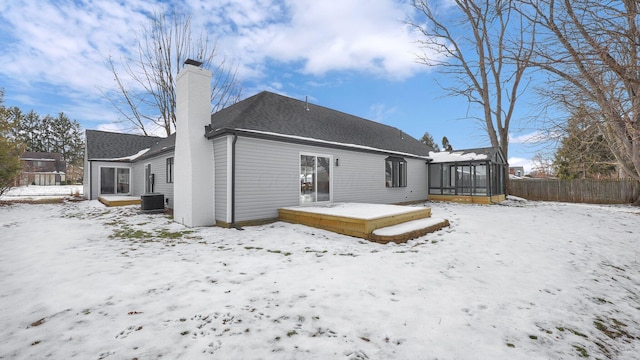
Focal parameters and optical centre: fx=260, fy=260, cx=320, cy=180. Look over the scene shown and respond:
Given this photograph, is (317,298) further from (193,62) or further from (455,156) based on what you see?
(455,156)

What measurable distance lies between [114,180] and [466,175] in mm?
22211

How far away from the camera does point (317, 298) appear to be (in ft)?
9.77

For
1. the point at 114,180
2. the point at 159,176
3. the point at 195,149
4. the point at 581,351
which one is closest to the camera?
the point at 581,351

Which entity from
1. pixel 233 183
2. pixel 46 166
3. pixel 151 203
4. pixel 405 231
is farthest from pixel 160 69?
pixel 46 166

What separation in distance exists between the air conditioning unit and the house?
0.44 metres

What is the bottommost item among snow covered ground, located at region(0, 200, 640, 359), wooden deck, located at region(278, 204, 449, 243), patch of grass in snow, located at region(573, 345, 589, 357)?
patch of grass in snow, located at region(573, 345, 589, 357)

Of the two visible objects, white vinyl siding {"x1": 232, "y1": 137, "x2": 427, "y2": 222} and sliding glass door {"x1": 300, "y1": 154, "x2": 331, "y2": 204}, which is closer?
white vinyl siding {"x1": 232, "y1": 137, "x2": 427, "y2": 222}

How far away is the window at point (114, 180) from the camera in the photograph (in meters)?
15.9

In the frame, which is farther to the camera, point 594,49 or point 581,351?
point 594,49

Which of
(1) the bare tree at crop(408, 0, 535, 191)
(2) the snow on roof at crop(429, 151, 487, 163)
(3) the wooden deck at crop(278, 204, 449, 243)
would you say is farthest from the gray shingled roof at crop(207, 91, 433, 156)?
(1) the bare tree at crop(408, 0, 535, 191)

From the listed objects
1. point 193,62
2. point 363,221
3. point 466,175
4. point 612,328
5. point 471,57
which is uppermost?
point 471,57

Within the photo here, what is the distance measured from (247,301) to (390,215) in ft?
14.7

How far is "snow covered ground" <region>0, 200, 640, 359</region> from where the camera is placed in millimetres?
2139

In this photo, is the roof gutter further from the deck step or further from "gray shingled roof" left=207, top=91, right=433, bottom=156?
the deck step
